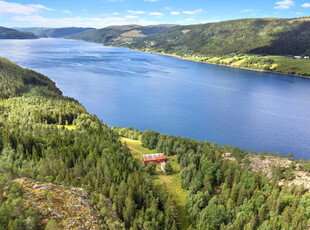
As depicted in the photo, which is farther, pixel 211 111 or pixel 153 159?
pixel 211 111

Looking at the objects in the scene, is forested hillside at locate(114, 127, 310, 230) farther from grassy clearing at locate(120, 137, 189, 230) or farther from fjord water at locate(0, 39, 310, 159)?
fjord water at locate(0, 39, 310, 159)

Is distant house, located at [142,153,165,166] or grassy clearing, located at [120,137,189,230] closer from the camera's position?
grassy clearing, located at [120,137,189,230]

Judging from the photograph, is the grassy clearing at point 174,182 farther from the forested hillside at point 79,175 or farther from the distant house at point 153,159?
the forested hillside at point 79,175

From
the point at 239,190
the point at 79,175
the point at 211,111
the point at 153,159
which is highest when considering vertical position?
the point at 211,111

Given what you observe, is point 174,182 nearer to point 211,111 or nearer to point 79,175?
point 79,175

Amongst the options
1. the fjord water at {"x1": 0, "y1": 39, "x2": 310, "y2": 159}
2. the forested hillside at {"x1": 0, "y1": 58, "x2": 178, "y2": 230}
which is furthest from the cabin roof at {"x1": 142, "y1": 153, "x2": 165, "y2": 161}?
the fjord water at {"x1": 0, "y1": 39, "x2": 310, "y2": 159}

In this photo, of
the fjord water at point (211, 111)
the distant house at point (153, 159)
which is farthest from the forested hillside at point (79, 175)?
the fjord water at point (211, 111)

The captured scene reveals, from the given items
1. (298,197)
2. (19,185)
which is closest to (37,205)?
(19,185)

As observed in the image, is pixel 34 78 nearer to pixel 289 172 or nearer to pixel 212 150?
pixel 212 150

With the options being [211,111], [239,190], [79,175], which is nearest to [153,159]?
[79,175]
